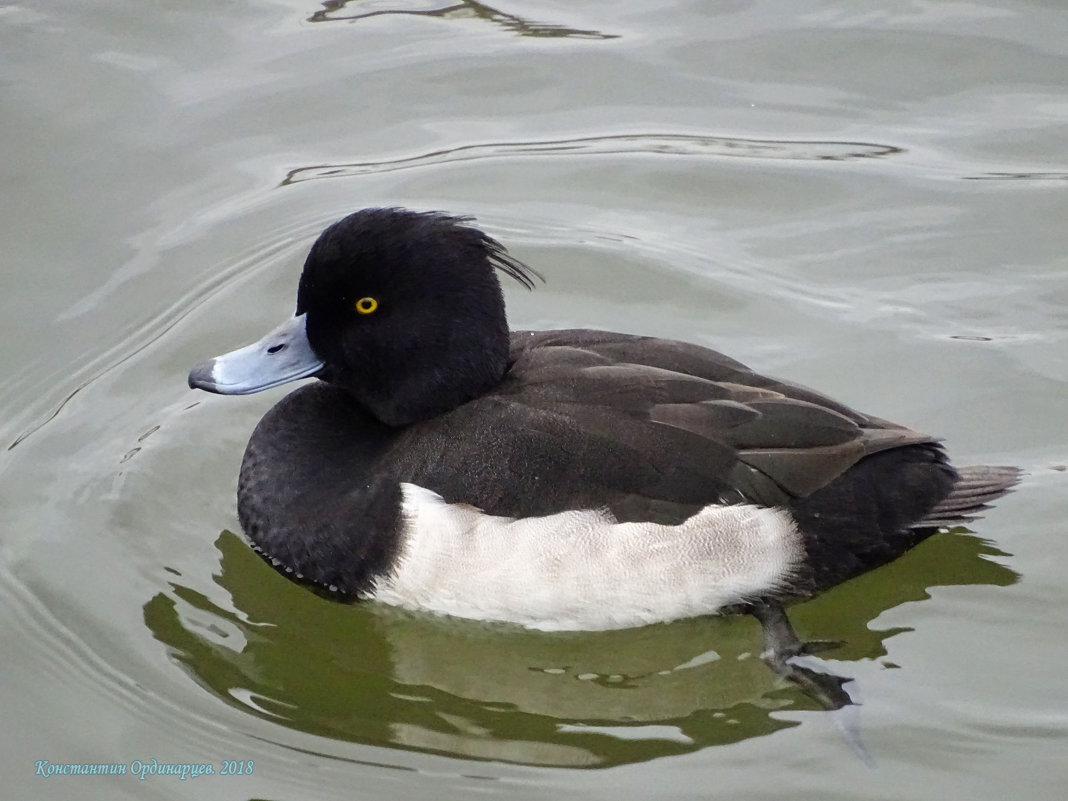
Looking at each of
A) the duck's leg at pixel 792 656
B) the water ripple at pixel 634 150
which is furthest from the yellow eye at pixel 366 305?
the water ripple at pixel 634 150

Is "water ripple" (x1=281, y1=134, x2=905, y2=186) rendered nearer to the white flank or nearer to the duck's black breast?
the duck's black breast

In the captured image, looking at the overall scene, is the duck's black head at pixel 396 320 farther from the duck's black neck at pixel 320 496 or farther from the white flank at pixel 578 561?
the white flank at pixel 578 561

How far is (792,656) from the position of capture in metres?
4.88

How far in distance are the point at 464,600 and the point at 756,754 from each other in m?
1.03

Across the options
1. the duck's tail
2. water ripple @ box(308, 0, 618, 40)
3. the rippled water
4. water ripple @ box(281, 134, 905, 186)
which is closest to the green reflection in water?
the rippled water

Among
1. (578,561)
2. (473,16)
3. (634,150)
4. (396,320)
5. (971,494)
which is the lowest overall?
(578,561)

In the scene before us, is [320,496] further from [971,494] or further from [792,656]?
[971,494]

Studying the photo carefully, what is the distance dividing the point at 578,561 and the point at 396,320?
1020mm

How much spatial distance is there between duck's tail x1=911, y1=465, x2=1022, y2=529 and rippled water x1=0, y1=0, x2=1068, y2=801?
1.02 ft

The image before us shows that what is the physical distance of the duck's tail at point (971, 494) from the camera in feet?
16.4

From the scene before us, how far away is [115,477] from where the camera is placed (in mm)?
5684

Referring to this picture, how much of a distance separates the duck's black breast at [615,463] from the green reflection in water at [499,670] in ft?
0.69

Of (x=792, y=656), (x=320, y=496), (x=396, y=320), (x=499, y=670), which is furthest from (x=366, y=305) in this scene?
(x=792, y=656)

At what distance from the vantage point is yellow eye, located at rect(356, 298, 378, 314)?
505 cm
